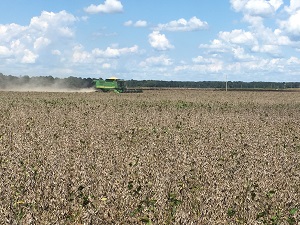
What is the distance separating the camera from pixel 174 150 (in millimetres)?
10109

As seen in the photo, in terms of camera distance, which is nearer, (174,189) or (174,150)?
(174,189)

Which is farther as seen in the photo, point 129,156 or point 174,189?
point 129,156

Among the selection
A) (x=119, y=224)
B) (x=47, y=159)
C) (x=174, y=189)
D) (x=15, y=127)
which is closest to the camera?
(x=119, y=224)

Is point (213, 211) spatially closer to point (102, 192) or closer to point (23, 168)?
point (102, 192)

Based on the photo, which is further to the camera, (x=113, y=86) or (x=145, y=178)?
(x=113, y=86)

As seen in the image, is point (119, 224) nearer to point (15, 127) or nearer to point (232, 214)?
point (232, 214)

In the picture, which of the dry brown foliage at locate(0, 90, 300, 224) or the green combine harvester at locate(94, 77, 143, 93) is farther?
the green combine harvester at locate(94, 77, 143, 93)

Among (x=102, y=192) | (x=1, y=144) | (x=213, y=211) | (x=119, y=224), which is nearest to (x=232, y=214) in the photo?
(x=213, y=211)

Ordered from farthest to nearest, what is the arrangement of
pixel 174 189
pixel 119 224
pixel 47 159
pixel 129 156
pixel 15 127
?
pixel 15 127 < pixel 129 156 < pixel 47 159 < pixel 174 189 < pixel 119 224

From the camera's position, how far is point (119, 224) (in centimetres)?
510

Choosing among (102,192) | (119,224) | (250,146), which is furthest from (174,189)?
(250,146)

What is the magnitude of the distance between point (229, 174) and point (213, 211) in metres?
2.70

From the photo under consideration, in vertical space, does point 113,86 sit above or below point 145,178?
below

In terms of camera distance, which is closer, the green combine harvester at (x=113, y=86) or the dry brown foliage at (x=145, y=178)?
the dry brown foliage at (x=145, y=178)
